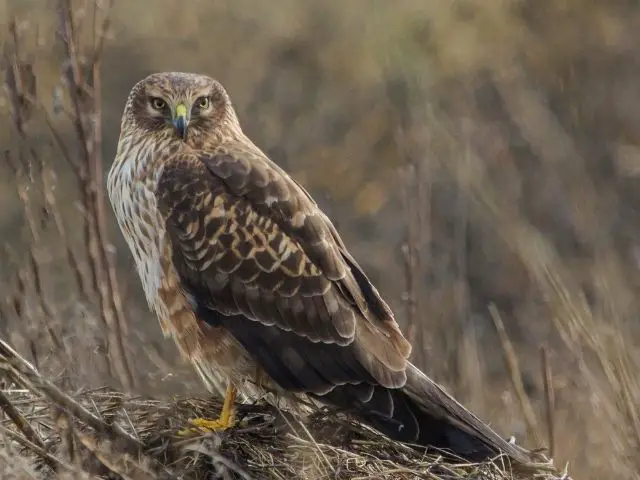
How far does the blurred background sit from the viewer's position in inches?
229

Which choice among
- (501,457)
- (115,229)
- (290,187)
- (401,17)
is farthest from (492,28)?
(501,457)

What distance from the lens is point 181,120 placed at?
4422 millimetres

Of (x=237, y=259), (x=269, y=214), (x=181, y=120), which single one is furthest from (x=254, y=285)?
(x=181, y=120)

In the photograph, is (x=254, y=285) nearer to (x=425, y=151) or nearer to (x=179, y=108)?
(x=179, y=108)

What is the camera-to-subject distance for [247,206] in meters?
4.24

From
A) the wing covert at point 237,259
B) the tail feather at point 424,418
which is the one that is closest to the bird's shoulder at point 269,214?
the wing covert at point 237,259

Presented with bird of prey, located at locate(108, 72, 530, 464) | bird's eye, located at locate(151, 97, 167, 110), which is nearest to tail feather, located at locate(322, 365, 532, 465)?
bird of prey, located at locate(108, 72, 530, 464)

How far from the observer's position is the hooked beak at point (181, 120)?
14.4 feet

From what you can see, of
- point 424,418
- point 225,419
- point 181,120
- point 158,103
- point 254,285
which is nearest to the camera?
point 424,418

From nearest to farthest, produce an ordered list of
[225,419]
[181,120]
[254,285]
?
[225,419] < [254,285] < [181,120]

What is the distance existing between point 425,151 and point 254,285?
1.68 meters

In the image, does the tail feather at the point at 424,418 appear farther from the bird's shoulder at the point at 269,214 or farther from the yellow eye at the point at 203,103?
the yellow eye at the point at 203,103

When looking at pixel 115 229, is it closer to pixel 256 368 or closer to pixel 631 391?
pixel 256 368

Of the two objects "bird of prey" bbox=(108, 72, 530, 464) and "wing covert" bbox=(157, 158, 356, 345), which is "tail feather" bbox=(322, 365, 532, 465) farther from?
"wing covert" bbox=(157, 158, 356, 345)
